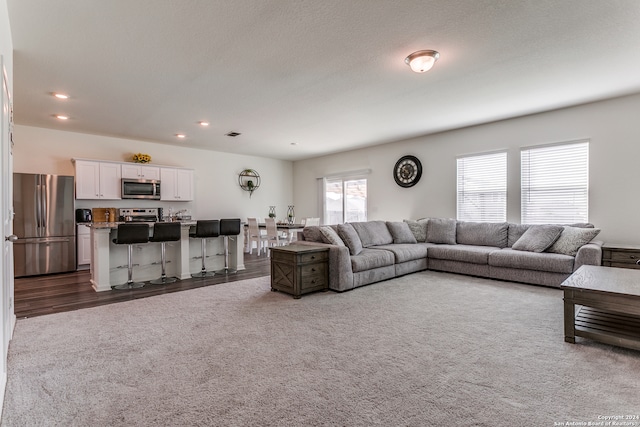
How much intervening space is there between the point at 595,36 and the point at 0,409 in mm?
5033

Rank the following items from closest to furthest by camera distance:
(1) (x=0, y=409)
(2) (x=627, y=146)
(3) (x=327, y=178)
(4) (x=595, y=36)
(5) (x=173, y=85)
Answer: (1) (x=0, y=409) → (4) (x=595, y=36) → (5) (x=173, y=85) → (2) (x=627, y=146) → (3) (x=327, y=178)

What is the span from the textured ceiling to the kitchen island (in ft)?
6.08

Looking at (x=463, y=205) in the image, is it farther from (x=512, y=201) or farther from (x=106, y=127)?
(x=106, y=127)

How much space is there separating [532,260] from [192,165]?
7.00 meters

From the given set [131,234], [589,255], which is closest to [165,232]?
[131,234]

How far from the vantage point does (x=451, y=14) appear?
2.50m

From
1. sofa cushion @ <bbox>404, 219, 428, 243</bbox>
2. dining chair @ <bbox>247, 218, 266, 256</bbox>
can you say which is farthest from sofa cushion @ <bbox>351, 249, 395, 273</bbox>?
dining chair @ <bbox>247, 218, 266, 256</bbox>

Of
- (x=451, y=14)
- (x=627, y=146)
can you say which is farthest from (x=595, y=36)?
(x=627, y=146)

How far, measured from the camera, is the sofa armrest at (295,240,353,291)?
413cm

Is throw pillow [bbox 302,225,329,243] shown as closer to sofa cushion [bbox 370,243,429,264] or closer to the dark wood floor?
sofa cushion [bbox 370,243,429,264]

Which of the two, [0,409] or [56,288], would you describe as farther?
[56,288]

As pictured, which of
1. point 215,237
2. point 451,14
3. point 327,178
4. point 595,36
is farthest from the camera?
point 327,178

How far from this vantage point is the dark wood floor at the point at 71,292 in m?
3.67

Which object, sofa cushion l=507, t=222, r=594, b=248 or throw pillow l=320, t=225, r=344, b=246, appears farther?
sofa cushion l=507, t=222, r=594, b=248
